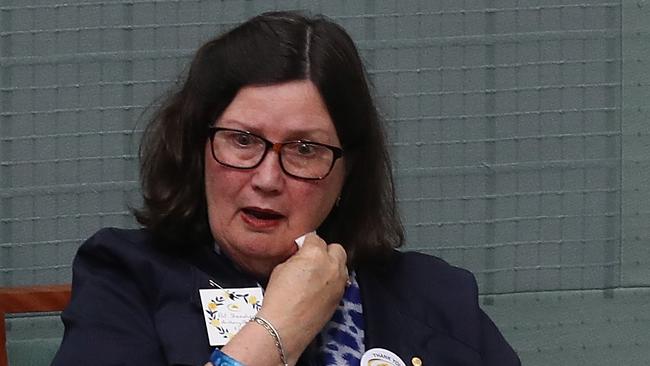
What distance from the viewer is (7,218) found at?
384cm

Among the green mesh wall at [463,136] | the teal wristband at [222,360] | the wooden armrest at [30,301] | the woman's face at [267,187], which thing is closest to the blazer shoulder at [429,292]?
the woman's face at [267,187]

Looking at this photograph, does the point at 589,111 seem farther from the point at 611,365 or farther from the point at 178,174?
the point at 178,174

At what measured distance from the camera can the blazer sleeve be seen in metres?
2.58

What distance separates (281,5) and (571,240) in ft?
3.60

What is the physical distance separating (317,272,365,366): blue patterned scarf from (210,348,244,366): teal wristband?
0.31 metres

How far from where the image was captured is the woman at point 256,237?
8.63 feet

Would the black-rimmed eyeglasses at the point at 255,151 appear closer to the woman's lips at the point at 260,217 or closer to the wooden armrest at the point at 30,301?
the woman's lips at the point at 260,217

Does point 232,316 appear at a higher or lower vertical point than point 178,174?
lower

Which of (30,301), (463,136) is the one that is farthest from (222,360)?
(463,136)

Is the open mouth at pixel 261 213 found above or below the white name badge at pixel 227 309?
above

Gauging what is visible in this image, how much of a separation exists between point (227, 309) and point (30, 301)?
0.78m

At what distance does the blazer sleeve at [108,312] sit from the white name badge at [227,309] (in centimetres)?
11

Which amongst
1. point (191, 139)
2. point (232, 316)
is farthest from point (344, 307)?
point (191, 139)

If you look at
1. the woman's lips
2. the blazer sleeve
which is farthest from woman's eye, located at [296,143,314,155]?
the blazer sleeve
